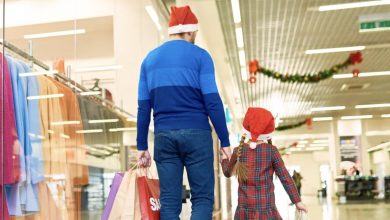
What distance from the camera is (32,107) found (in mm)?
3053

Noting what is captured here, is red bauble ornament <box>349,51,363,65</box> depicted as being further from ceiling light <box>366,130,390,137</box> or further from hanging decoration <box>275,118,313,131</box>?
hanging decoration <box>275,118,313,131</box>

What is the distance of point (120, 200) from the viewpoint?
8.34ft

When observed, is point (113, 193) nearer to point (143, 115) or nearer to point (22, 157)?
point (143, 115)

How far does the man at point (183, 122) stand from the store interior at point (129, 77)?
888 mm

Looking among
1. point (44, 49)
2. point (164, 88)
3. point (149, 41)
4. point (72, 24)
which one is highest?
point (149, 41)

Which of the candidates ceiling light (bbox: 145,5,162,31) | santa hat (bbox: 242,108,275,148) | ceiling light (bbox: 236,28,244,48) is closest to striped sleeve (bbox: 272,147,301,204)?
santa hat (bbox: 242,108,275,148)

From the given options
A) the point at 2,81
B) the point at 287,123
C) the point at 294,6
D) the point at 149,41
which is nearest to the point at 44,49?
the point at 2,81

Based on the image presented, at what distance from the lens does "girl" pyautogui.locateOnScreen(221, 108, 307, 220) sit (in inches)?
108

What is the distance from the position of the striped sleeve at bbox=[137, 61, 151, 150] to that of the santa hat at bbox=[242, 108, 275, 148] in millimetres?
720

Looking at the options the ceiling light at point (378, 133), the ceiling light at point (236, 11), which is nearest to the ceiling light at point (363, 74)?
the ceiling light at point (378, 133)

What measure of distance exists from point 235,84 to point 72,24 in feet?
36.8

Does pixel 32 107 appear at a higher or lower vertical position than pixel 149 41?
lower

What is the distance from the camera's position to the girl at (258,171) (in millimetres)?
2752

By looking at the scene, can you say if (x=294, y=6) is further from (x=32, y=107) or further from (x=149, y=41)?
(x=32, y=107)
